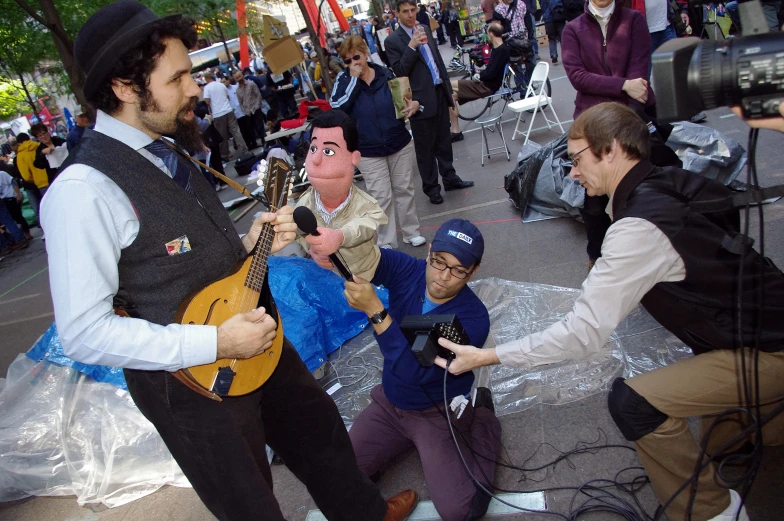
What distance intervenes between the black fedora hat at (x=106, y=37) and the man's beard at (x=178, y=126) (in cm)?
13

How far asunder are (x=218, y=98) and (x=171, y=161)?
40.9 feet

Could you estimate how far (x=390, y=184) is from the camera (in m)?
5.24

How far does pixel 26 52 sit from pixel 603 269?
76.0ft

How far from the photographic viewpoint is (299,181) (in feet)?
21.6

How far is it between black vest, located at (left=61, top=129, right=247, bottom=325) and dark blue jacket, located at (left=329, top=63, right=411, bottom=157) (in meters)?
3.38

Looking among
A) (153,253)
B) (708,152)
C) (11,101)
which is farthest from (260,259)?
(11,101)

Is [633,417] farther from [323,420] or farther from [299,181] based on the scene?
[299,181]

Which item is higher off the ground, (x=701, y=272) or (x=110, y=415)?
(x=701, y=272)

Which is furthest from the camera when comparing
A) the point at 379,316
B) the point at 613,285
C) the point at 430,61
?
the point at 430,61

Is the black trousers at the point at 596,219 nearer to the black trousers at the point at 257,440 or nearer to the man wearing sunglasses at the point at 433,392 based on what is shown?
the man wearing sunglasses at the point at 433,392

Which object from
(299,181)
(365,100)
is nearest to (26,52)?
(299,181)

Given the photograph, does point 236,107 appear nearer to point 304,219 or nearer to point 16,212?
point 16,212

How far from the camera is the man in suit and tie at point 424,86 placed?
19.4 feet

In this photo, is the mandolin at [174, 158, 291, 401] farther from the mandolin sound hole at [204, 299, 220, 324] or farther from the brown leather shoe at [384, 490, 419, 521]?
the brown leather shoe at [384, 490, 419, 521]
